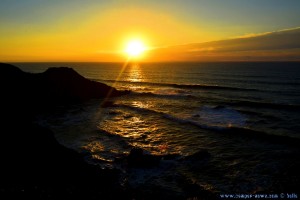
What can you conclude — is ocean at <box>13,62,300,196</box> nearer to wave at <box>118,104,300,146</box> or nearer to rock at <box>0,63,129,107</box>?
wave at <box>118,104,300,146</box>

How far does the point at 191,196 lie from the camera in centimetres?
1295

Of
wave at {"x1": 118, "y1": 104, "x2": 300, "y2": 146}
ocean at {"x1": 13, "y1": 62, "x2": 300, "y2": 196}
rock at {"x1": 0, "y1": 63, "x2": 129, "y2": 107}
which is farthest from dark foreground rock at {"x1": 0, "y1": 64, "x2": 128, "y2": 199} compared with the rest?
rock at {"x1": 0, "y1": 63, "x2": 129, "y2": 107}

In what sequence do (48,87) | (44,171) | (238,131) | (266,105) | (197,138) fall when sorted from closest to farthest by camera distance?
(44,171) < (197,138) < (238,131) < (266,105) < (48,87)

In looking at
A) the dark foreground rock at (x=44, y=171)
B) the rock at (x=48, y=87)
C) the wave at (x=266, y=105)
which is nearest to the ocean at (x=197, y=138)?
the wave at (x=266, y=105)

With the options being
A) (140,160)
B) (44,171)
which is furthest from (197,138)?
(44,171)

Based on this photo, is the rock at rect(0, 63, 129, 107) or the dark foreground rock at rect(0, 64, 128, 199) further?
the rock at rect(0, 63, 129, 107)

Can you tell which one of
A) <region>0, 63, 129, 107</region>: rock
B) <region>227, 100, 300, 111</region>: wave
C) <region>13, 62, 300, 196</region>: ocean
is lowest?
<region>13, 62, 300, 196</region>: ocean

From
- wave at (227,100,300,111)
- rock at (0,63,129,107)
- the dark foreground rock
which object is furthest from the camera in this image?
rock at (0,63,129,107)

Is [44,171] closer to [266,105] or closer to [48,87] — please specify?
[48,87]

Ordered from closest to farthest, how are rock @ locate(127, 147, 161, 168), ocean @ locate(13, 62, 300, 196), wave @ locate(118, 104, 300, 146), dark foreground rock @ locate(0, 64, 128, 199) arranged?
1. dark foreground rock @ locate(0, 64, 128, 199)
2. ocean @ locate(13, 62, 300, 196)
3. rock @ locate(127, 147, 161, 168)
4. wave @ locate(118, 104, 300, 146)

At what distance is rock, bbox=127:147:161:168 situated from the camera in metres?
16.6

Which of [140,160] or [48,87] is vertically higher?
[48,87]

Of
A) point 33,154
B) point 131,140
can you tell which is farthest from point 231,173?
point 33,154

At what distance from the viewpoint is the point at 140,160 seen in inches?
659
